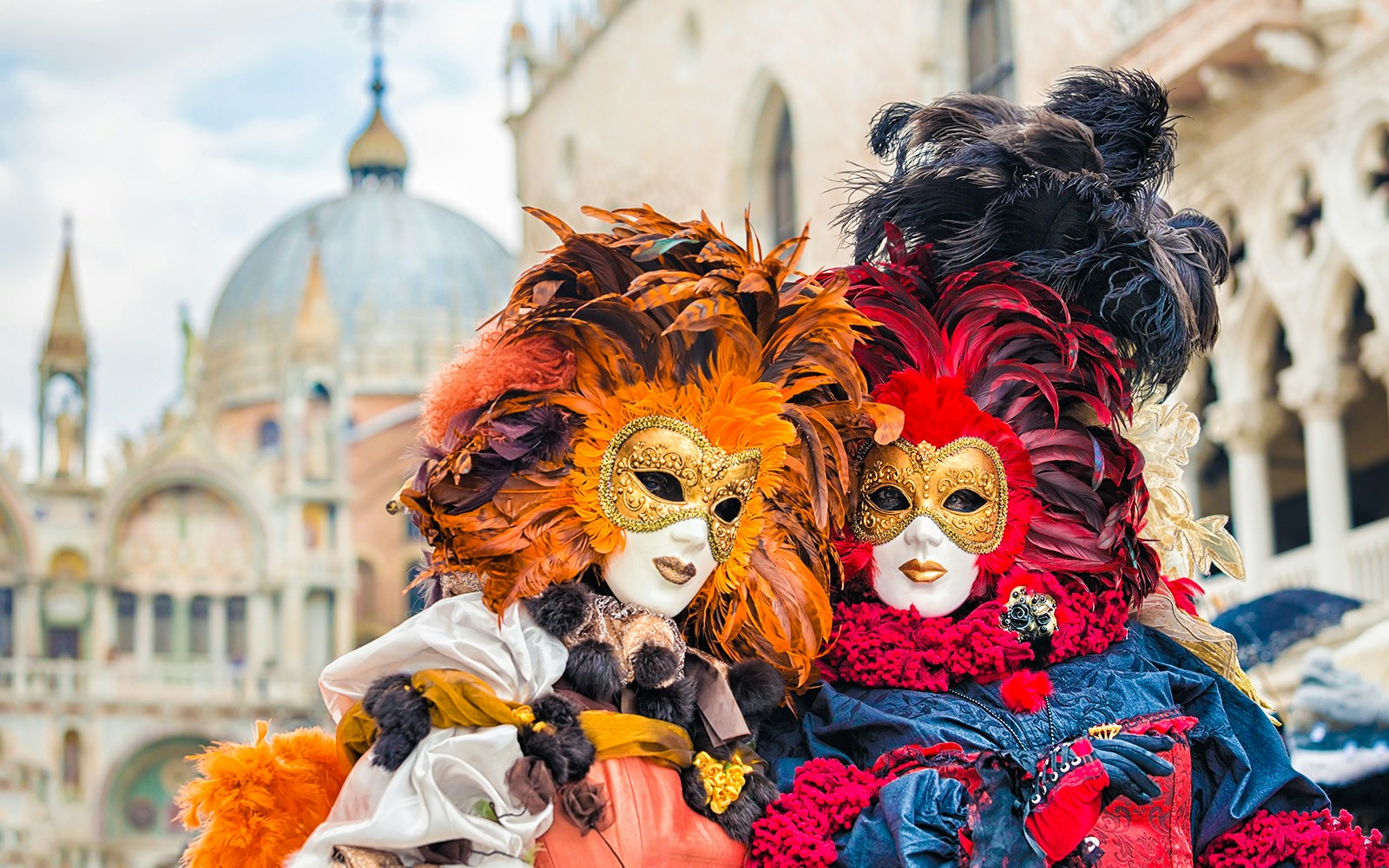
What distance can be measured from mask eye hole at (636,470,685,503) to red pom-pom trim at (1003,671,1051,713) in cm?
58

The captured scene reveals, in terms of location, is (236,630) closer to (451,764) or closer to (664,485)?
(664,485)

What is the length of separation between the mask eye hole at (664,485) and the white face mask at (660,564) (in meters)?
0.04

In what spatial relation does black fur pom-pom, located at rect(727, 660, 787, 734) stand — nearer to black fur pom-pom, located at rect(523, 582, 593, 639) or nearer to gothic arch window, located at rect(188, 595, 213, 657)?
black fur pom-pom, located at rect(523, 582, 593, 639)

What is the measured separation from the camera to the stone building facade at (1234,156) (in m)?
7.95

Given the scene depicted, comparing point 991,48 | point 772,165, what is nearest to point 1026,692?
point 991,48

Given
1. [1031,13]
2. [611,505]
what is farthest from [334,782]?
[1031,13]

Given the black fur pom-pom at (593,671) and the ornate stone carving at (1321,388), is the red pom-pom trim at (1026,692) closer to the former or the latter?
the black fur pom-pom at (593,671)

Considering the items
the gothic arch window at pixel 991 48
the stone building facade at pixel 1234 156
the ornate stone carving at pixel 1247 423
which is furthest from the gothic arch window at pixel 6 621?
the ornate stone carving at pixel 1247 423

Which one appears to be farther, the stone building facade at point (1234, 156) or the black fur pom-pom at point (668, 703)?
the stone building facade at point (1234, 156)

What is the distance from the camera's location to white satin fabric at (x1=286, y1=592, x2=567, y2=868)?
2.23 m

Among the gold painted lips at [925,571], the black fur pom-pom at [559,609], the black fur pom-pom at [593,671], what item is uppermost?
the gold painted lips at [925,571]

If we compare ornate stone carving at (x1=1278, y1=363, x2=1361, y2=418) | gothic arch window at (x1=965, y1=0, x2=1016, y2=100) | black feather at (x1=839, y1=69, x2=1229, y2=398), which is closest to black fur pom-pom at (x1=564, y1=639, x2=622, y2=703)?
black feather at (x1=839, y1=69, x2=1229, y2=398)

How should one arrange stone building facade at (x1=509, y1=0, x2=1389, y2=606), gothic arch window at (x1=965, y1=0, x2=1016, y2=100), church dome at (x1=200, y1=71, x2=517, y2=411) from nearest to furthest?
stone building facade at (x1=509, y1=0, x2=1389, y2=606)
gothic arch window at (x1=965, y1=0, x2=1016, y2=100)
church dome at (x1=200, y1=71, x2=517, y2=411)

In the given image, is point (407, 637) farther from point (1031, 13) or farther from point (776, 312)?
point (1031, 13)
